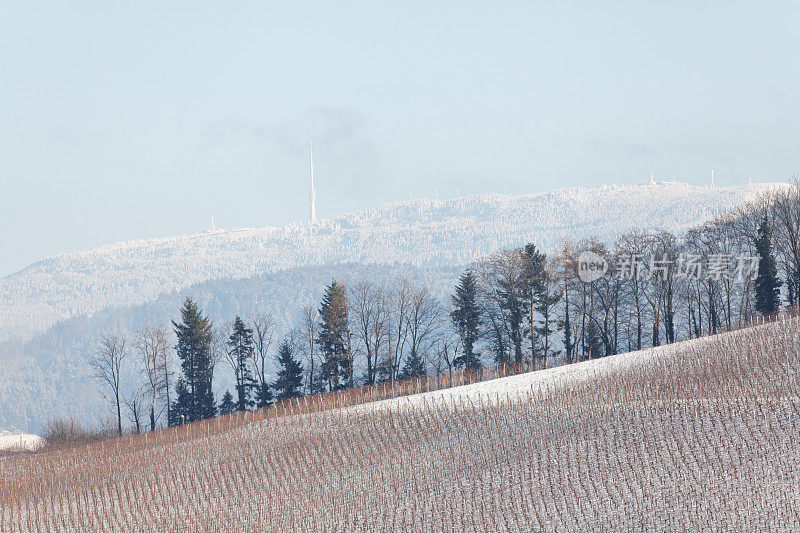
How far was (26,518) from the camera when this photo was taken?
3481cm

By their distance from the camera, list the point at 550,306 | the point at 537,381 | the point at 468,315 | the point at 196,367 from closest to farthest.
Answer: the point at 537,381
the point at 550,306
the point at 468,315
the point at 196,367

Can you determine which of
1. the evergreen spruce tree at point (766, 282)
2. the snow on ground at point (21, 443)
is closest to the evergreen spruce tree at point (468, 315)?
the evergreen spruce tree at point (766, 282)

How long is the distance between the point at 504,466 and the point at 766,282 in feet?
149

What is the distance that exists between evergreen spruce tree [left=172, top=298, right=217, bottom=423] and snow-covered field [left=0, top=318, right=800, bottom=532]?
28594mm

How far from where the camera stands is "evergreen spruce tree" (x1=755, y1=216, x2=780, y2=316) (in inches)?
2692

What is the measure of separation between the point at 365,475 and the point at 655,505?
40.5 feet

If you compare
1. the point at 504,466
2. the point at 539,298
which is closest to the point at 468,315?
the point at 539,298

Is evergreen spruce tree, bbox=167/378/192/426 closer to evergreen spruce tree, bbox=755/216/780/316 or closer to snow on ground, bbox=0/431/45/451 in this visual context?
snow on ground, bbox=0/431/45/451

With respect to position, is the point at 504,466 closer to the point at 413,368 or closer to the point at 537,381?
the point at 537,381


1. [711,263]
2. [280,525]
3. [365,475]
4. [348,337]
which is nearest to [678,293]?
[711,263]

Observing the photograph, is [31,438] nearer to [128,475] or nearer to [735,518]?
[128,475]

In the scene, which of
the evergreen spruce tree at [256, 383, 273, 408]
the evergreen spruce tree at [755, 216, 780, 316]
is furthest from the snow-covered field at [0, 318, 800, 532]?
the evergreen spruce tree at [256, 383, 273, 408]

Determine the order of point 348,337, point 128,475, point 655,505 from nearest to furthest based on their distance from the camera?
1. point 655,505
2. point 128,475
3. point 348,337

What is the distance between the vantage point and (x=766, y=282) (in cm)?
6875
